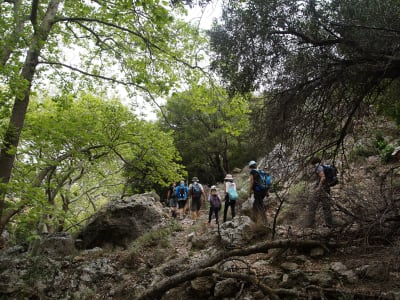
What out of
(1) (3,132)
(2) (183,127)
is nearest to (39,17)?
(1) (3,132)

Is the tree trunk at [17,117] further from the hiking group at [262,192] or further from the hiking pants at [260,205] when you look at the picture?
the hiking pants at [260,205]

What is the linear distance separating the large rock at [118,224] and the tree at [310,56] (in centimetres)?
612

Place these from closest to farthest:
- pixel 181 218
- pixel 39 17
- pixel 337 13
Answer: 1. pixel 337 13
2. pixel 39 17
3. pixel 181 218

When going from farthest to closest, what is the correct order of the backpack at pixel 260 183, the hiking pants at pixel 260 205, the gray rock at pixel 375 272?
1. the hiking pants at pixel 260 205
2. the backpack at pixel 260 183
3. the gray rock at pixel 375 272

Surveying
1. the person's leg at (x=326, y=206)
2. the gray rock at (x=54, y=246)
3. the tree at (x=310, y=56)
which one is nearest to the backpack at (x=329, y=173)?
the tree at (x=310, y=56)

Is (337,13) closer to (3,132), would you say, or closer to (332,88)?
(332,88)

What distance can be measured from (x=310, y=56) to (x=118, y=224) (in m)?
7.90

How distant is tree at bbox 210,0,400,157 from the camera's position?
4.53 meters

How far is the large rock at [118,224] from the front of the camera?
9.76m

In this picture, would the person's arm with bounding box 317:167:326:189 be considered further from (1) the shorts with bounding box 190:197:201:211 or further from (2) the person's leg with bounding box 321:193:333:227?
(1) the shorts with bounding box 190:197:201:211

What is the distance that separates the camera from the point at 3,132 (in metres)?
6.53

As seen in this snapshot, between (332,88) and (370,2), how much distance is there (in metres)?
1.46

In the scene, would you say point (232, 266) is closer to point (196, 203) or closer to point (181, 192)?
point (196, 203)

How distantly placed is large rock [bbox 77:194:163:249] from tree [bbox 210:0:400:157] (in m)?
6.12
